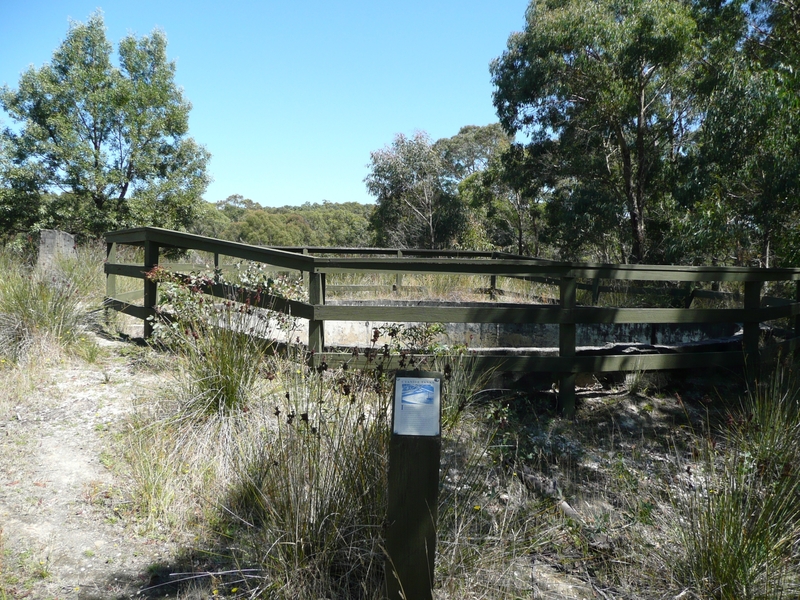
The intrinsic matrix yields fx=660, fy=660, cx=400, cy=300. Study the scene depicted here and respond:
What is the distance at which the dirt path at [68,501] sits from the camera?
2.77 m

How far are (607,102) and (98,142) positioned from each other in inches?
664

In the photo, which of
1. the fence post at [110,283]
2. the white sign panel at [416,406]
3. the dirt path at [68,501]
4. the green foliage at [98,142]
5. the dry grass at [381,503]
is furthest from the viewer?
the green foliage at [98,142]

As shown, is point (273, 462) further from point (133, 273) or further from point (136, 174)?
point (136, 174)

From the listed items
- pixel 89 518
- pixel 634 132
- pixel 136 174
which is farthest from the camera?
pixel 136 174

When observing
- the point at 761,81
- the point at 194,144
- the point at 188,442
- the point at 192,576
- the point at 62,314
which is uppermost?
the point at 194,144

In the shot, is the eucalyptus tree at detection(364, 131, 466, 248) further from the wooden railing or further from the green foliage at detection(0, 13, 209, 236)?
the wooden railing

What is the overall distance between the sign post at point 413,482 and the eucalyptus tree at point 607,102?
1352cm

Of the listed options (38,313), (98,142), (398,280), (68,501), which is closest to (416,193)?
A: (98,142)

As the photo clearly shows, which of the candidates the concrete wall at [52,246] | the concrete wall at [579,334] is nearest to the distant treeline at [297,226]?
the concrete wall at [52,246]

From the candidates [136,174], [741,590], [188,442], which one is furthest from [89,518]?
[136,174]

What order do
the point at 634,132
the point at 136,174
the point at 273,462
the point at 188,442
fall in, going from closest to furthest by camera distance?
the point at 273,462
the point at 188,442
the point at 634,132
the point at 136,174

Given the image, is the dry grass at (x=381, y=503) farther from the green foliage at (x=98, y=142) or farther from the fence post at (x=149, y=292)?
the green foliage at (x=98, y=142)

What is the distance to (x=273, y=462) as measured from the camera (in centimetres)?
276

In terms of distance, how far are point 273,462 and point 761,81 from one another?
1071 cm
